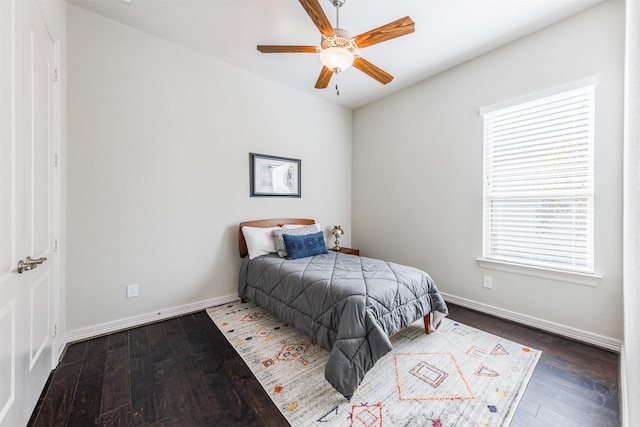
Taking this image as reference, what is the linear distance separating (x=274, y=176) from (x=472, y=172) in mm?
2459

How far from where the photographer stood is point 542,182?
2.45 meters

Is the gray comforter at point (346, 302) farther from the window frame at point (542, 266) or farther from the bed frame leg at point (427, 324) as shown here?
the window frame at point (542, 266)

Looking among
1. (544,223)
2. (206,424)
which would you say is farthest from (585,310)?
(206,424)

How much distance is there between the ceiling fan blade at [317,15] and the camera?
161 centimetres

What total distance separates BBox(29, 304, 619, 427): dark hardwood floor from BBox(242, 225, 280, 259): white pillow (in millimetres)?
981

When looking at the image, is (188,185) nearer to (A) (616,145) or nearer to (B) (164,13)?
(B) (164,13)

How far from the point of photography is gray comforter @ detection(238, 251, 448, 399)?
5.29 ft

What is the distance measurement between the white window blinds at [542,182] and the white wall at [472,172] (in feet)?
0.30

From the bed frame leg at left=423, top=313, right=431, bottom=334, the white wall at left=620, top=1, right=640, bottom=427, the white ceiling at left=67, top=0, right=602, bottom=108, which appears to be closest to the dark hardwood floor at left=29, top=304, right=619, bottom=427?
the white wall at left=620, top=1, right=640, bottom=427

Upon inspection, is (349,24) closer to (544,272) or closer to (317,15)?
(317,15)

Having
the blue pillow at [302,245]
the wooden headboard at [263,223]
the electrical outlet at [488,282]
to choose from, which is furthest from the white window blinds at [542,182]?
the wooden headboard at [263,223]

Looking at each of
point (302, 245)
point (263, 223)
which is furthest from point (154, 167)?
point (302, 245)

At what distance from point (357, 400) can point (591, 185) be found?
2.60 meters

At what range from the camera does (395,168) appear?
3.76m
